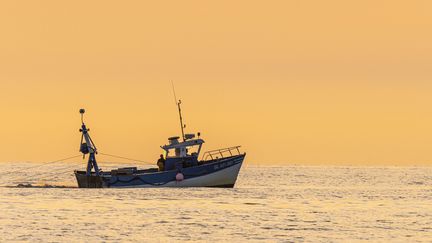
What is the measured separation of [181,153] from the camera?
111750 mm

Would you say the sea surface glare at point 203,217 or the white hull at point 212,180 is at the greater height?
the white hull at point 212,180

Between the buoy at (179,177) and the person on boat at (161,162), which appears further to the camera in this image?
the person on boat at (161,162)

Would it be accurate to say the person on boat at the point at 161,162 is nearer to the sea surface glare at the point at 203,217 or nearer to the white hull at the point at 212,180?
the white hull at the point at 212,180

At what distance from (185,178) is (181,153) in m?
2.92

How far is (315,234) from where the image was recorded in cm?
6562

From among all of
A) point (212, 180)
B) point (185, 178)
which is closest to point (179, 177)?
point (185, 178)

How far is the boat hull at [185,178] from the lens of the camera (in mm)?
113062

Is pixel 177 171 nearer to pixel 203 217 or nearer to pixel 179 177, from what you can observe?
pixel 179 177

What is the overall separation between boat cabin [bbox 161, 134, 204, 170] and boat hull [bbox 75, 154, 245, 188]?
0.59 m

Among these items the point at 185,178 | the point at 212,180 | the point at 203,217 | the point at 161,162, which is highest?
the point at 161,162

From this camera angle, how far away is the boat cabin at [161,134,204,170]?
110m

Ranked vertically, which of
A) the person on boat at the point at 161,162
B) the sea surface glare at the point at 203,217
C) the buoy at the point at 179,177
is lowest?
the sea surface glare at the point at 203,217

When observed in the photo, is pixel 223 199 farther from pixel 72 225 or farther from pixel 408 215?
pixel 72 225

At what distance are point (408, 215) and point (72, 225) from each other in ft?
88.4
